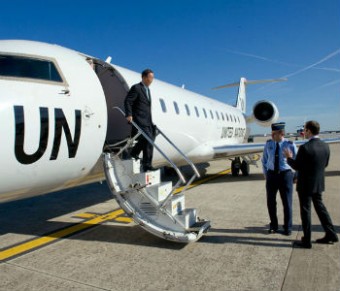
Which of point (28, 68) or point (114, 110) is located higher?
point (28, 68)

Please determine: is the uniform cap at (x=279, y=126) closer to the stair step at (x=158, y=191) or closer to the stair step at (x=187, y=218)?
the stair step at (x=187, y=218)

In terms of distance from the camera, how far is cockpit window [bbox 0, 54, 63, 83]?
4090 mm

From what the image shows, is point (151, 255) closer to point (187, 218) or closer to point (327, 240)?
point (187, 218)

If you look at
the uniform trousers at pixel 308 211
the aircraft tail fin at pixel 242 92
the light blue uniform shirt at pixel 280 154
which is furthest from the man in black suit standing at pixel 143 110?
the aircraft tail fin at pixel 242 92

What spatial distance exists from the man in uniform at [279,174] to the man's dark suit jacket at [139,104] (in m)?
2.07

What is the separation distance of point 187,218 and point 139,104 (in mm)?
1984

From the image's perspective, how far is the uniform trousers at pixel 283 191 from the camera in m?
5.00

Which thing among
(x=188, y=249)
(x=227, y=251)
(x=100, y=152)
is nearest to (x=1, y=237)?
(x=100, y=152)

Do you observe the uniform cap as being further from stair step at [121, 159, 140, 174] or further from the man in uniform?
stair step at [121, 159, 140, 174]

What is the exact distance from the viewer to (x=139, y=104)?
526 cm

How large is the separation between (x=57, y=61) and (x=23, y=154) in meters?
1.59

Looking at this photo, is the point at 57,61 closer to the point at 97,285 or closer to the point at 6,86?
the point at 6,86

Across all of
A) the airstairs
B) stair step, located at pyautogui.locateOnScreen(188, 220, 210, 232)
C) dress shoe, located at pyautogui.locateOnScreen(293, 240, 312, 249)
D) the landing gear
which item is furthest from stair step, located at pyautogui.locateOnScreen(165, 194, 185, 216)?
the landing gear

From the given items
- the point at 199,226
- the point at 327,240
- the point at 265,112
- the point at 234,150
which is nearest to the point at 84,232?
the point at 199,226
